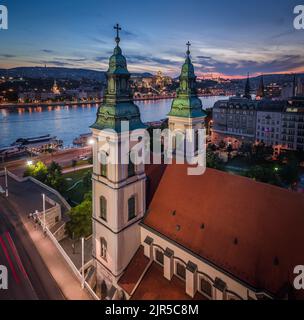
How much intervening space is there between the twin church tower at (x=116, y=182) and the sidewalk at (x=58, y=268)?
84.5 inches

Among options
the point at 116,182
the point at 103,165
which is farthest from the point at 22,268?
the point at 116,182

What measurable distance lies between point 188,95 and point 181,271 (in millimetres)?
15593

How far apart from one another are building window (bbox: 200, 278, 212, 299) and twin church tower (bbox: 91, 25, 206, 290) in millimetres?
5903

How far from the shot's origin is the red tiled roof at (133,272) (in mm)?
20953

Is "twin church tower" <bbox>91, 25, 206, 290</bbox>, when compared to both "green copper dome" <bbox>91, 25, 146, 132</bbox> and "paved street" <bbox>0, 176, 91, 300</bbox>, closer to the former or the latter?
"green copper dome" <bbox>91, 25, 146, 132</bbox>

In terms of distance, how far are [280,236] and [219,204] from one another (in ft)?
13.6

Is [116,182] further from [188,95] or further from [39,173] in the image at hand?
[39,173]

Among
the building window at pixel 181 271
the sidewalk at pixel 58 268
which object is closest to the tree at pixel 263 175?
the building window at pixel 181 271

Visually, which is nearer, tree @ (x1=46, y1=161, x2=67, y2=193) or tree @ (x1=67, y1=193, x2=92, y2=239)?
tree @ (x1=67, y1=193, x2=92, y2=239)

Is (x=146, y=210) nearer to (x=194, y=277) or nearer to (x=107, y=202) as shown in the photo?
(x=107, y=202)

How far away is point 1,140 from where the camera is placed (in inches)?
4031

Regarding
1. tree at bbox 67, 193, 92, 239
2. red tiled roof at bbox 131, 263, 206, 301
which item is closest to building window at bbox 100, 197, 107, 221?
red tiled roof at bbox 131, 263, 206, 301

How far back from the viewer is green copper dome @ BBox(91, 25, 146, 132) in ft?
60.2

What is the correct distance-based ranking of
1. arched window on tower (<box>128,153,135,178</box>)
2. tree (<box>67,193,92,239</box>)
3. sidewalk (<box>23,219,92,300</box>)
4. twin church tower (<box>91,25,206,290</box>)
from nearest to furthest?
twin church tower (<box>91,25,206,290</box>)
arched window on tower (<box>128,153,135,178</box>)
sidewalk (<box>23,219,92,300</box>)
tree (<box>67,193,92,239</box>)
